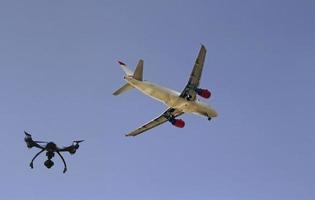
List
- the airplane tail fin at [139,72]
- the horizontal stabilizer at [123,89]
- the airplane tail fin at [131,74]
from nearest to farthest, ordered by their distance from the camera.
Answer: the airplane tail fin at [139,72]
the airplane tail fin at [131,74]
the horizontal stabilizer at [123,89]

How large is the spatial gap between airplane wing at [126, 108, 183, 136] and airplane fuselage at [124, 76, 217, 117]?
813 cm

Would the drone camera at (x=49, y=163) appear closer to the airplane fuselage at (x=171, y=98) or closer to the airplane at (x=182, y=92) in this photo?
the airplane at (x=182, y=92)

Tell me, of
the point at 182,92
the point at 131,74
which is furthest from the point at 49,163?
the point at 182,92

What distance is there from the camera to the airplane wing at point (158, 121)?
121875 mm

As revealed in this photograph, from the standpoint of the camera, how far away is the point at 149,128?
125625mm

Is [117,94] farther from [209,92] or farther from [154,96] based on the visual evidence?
[209,92]

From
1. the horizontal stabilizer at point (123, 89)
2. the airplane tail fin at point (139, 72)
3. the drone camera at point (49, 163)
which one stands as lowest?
the drone camera at point (49, 163)

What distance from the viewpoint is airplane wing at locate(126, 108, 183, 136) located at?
121875 mm

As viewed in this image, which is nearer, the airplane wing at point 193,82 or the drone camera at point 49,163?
the drone camera at point 49,163

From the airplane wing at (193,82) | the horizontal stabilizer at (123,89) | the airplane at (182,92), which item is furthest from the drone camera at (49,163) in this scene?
the airplane wing at (193,82)

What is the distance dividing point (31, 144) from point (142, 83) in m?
56.5

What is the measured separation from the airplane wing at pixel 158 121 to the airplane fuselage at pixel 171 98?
813 centimetres

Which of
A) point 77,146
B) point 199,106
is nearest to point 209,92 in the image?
point 199,106

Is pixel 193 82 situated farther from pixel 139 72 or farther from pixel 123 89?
pixel 123 89
